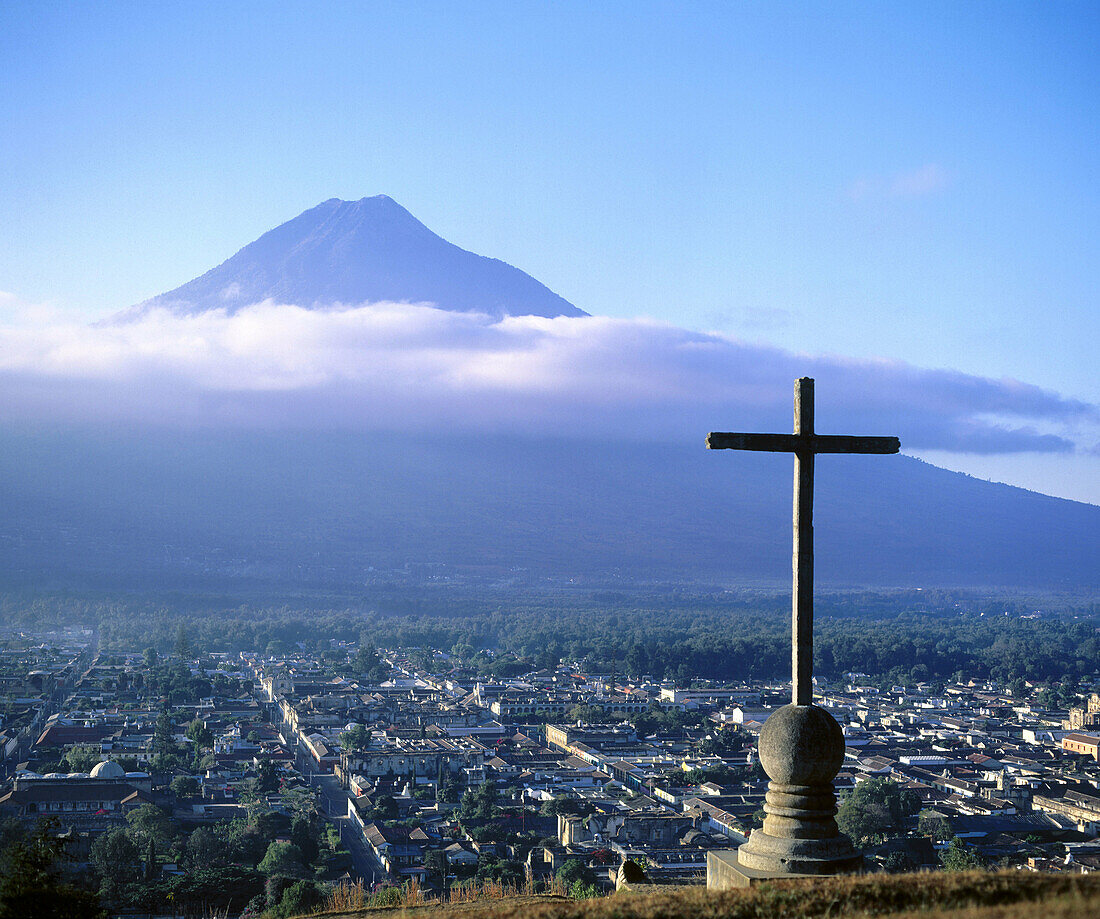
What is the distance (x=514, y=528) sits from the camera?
191m

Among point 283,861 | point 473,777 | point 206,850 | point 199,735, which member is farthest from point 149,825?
point 199,735

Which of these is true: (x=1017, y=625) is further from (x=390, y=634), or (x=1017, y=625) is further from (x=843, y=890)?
(x=843, y=890)

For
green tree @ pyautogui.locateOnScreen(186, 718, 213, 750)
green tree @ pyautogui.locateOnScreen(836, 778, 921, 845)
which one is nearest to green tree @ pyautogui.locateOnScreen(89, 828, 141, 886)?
green tree @ pyautogui.locateOnScreen(836, 778, 921, 845)

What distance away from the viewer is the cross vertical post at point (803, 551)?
9305 millimetres

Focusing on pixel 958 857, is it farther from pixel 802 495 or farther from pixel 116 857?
pixel 802 495

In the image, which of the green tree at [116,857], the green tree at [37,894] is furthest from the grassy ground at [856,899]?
the green tree at [116,857]

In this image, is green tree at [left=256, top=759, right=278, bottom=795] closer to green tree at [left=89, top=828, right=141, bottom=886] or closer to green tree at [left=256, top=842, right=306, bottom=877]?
green tree at [left=256, top=842, right=306, bottom=877]

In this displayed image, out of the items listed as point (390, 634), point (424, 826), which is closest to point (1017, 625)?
point (390, 634)

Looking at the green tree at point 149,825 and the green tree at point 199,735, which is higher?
the green tree at point 149,825

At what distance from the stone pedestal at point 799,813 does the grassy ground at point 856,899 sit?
37.1 inches

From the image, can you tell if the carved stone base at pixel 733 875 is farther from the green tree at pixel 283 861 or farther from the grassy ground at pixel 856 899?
the green tree at pixel 283 861

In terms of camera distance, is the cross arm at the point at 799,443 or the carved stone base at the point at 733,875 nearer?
the carved stone base at the point at 733,875

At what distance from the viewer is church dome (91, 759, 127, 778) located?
121 feet

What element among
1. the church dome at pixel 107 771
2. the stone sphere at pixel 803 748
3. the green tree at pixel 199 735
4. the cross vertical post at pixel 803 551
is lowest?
the green tree at pixel 199 735
